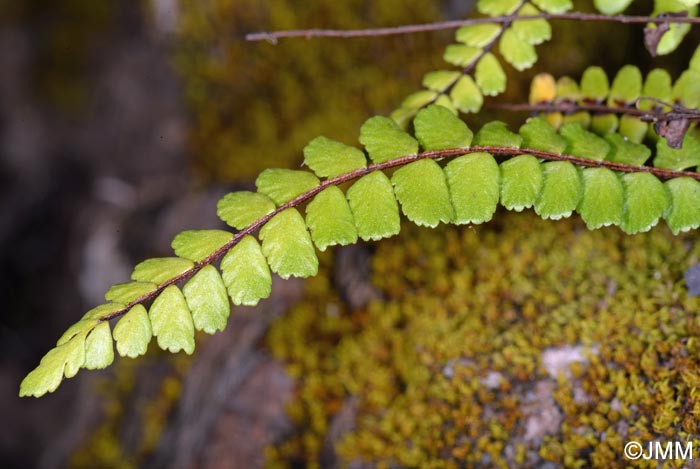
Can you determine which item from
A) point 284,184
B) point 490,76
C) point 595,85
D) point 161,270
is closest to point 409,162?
point 284,184

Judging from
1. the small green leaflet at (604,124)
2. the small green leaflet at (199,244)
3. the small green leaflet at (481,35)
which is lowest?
the small green leaflet at (199,244)

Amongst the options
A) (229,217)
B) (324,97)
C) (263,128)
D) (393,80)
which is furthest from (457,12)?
(229,217)

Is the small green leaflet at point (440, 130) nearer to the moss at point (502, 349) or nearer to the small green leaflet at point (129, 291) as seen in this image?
the moss at point (502, 349)

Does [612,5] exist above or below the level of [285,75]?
above

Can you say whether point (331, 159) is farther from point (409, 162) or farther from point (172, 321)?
point (172, 321)

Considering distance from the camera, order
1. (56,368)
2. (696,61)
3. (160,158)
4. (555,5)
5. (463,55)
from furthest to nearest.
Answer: (160,158)
(463,55)
(555,5)
(696,61)
(56,368)

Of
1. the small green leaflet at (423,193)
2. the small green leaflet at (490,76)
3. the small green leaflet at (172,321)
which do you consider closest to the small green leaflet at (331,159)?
the small green leaflet at (423,193)
